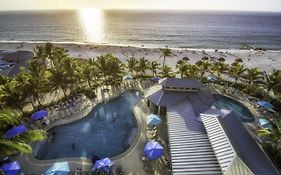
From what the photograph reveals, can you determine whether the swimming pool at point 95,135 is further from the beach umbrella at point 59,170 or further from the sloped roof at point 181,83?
the sloped roof at point 181,83

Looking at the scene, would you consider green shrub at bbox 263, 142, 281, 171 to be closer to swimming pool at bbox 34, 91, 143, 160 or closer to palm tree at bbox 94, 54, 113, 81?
swimming pool at bbox 34, 91, 143, 160

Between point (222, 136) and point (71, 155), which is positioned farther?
point (71, 155)

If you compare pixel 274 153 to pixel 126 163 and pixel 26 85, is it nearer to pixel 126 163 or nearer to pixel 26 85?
pixel 126 163

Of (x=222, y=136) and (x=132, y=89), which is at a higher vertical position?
(x=222, y=136)

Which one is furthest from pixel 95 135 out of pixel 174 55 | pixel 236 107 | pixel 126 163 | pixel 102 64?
pixel 174 55

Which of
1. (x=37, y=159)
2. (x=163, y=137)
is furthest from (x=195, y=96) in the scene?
(x=37, y=159)

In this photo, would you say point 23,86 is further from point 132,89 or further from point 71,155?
point 132,89

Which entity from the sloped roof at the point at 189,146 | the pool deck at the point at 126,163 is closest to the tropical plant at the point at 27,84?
the pool deck at the point at 126,163

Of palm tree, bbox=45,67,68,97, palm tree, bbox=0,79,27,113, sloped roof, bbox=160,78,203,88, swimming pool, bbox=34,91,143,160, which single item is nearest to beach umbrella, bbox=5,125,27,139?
swimming pool, bbox=34,91,143,160
